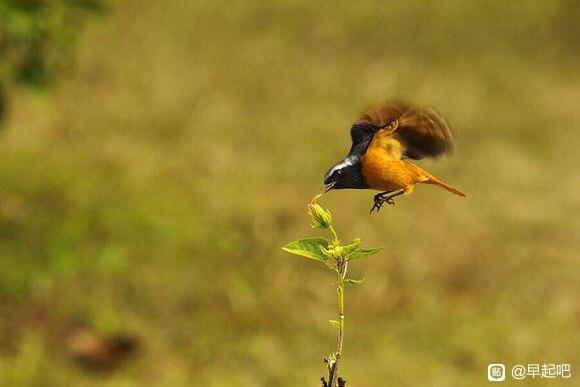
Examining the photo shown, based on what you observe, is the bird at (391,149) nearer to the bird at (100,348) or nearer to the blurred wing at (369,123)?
the blurred wing at (369,123)

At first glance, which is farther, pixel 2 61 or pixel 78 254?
pixel 78 254

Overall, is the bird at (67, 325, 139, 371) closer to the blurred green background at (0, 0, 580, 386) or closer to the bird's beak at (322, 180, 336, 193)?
the blurred green background at (0, 0, 580, 386)

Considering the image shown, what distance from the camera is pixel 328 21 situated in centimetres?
1124

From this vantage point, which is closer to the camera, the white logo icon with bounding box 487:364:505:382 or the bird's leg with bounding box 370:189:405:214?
the bird's leg with bounding box 370:189:405:214

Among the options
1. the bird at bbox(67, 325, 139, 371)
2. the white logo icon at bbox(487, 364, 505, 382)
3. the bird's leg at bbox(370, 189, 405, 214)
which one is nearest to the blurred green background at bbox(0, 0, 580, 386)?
the bird at bbox(67, 325, 139, 371)

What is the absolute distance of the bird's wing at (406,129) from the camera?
61 cm

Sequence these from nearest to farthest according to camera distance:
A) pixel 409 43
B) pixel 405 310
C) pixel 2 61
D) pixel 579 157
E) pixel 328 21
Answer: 1. pixel 2 61
2. pixel 405 310
3. pixel 579 157
4. pixel 409 43
5. pixel 328 21

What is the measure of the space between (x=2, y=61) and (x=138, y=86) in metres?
3.91

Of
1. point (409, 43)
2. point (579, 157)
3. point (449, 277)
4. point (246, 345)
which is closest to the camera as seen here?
point (246, 345)

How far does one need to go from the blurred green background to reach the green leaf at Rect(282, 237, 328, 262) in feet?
11.8

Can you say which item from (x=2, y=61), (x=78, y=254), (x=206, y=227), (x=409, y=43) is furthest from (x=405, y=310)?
(x=409, y=43)

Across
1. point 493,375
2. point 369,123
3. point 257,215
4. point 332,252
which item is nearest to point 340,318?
point 332,252

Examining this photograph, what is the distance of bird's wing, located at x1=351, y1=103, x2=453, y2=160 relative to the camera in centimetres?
61

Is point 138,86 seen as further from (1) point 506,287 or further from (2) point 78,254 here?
(1) point 506,287
